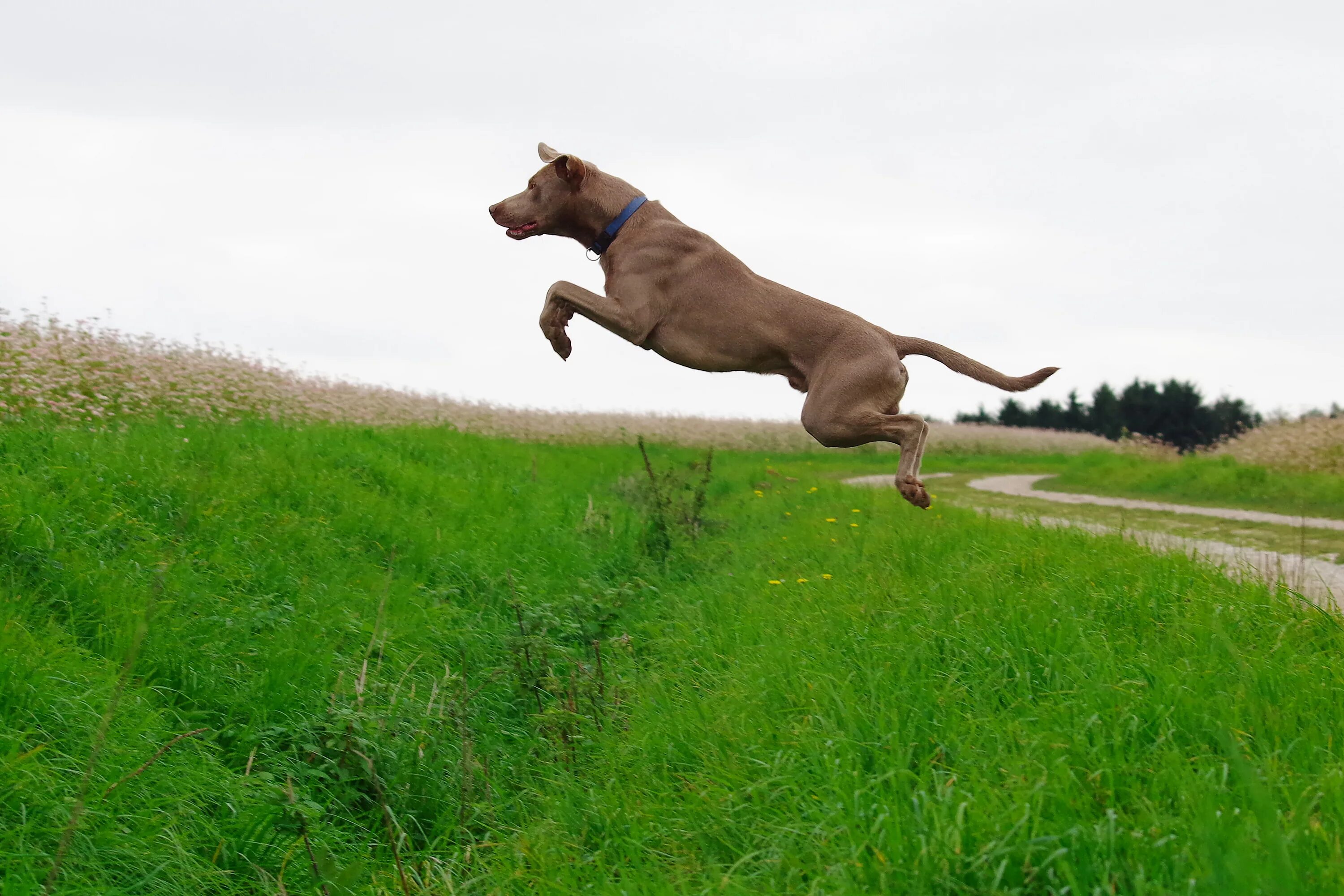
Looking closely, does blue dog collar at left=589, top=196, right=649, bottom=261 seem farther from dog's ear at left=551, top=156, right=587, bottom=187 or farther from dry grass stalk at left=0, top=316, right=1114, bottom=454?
dry grass stalk at left=0, top=316, right=1114, bottom=454

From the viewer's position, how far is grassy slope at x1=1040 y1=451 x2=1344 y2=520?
1353cm

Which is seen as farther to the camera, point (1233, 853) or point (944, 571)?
point (944, 571)

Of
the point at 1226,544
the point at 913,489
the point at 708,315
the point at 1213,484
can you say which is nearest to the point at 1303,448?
the point at 1213,484

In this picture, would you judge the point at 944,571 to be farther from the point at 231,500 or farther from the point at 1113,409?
the point at 1113,409

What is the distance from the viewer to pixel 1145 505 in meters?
14.3

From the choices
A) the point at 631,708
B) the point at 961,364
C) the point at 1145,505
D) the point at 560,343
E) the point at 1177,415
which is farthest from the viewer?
the point at 1177,415

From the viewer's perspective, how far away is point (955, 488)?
17.6 meters

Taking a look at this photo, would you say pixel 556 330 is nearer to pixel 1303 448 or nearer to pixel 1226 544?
pixel 1226 544

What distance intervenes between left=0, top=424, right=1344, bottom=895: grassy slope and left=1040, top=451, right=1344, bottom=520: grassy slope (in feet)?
28.1

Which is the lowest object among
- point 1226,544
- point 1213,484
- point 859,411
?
point 1226,544

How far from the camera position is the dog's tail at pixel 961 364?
367 cm

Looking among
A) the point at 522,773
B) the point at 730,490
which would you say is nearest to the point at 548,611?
the point at 522,773

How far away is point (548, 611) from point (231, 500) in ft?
8.11

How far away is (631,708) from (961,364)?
2387mm
